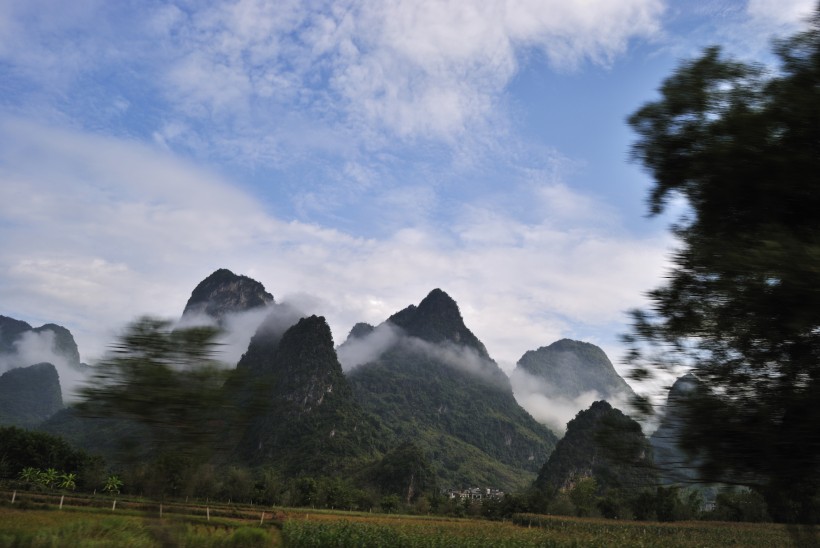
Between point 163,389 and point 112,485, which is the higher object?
point 163,389

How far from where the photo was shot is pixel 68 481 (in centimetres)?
5981

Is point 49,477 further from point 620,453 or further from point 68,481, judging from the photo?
point 620,453

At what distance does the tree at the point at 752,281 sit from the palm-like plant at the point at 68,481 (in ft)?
243

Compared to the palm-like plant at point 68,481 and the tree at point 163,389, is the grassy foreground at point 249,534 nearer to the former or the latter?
the tree at point 163,389

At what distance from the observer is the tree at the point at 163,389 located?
24.1ft

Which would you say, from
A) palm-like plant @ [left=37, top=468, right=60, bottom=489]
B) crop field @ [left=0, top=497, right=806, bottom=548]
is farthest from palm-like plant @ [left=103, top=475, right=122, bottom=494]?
crop field @ [left=0, top=497, right=806, bottom=548]

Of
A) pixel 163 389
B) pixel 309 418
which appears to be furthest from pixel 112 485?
pixel 309 418

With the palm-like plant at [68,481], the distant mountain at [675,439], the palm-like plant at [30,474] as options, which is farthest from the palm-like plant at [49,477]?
the distant mountain at [675,439]

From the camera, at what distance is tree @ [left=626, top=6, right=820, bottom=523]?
174 inches

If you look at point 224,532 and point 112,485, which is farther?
point 112,485

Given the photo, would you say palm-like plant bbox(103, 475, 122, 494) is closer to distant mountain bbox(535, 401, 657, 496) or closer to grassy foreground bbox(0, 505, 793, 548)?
grassy foreground bbox(0, 505, 793, 548)

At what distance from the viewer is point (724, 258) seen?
472 centimetres

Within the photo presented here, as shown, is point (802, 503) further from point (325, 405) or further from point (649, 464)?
point (325, 405)

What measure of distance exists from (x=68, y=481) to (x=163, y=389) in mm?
69058
